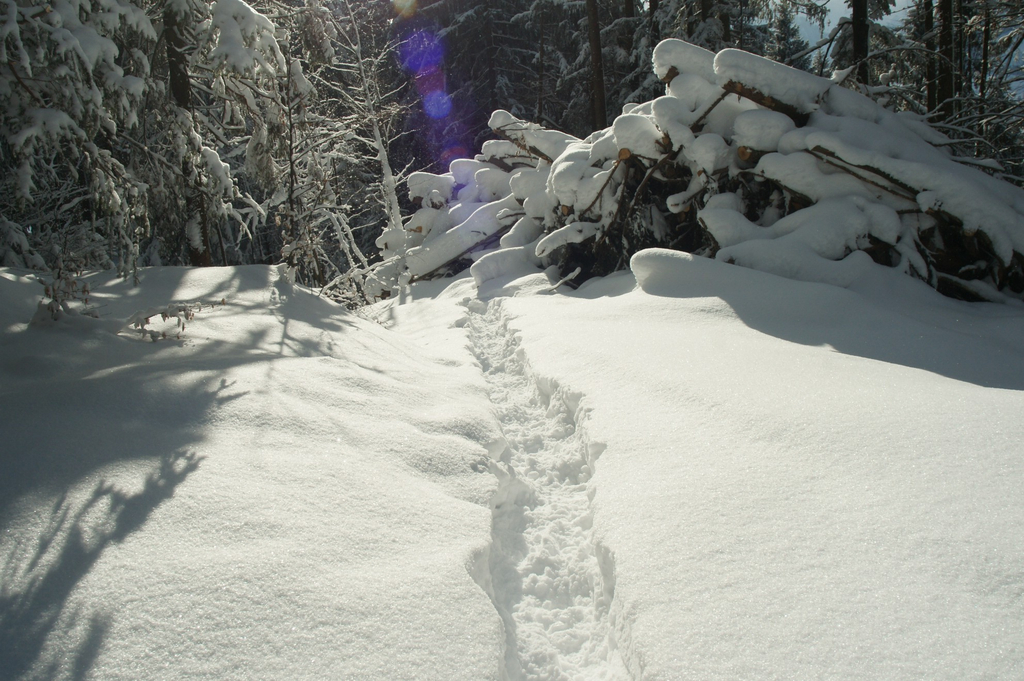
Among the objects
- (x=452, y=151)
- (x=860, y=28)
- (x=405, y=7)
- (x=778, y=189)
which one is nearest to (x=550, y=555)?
(x=778, y=189)

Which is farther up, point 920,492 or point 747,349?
point 747,349

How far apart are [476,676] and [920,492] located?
6.16 ft

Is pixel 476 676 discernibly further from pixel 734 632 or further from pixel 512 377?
pixel 512 377

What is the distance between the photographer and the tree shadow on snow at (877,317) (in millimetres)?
4105

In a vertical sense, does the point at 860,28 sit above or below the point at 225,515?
above

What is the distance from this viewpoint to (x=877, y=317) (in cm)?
482

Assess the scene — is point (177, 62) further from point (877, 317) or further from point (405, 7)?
point (405, 7)

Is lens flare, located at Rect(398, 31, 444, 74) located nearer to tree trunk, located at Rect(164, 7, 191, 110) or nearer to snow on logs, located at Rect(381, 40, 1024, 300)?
snow on logs, located at Rect(381, 40, 1024, 300)

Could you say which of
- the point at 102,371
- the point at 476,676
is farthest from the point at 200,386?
the point at 476,676

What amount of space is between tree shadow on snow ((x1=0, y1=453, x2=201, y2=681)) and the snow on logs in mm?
5967

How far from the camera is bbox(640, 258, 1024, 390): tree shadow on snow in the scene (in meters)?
4.11

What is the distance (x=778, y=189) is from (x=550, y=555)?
19.4 feet

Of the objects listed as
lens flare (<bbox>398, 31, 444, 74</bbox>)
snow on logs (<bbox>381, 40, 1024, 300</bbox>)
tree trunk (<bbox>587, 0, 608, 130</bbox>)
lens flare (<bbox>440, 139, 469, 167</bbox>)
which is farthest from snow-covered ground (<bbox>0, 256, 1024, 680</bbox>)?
lens flare (<bbox>398, 31, 444, 74</bbox>)

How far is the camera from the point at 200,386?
3049 mm
